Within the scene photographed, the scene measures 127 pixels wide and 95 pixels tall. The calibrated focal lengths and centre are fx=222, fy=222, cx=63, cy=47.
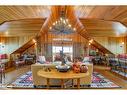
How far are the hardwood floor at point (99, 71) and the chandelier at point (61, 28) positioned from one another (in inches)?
28.5

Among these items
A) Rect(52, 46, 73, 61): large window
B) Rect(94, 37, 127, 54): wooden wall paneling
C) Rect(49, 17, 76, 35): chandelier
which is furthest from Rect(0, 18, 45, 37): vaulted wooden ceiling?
Rect(94, 37, 127, 54): wooden wall paneling

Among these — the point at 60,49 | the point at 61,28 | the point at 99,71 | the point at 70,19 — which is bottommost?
the point at 99,71

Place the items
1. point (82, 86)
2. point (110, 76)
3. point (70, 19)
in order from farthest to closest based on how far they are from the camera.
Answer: point (70, 19) → point (110, 76) → point (82, 86)

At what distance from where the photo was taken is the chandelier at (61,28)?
3654 mm

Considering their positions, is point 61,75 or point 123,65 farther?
point 123,65

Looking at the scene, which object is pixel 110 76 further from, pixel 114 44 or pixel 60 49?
pixel 60 49

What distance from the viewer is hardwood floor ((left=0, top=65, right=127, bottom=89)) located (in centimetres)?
350

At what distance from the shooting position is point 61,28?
3.73m

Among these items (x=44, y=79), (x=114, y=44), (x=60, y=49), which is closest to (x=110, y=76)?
(x=114, y=44)

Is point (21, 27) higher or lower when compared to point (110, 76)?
higher

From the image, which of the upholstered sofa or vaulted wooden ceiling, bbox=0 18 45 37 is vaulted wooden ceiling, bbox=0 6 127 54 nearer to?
vaulted wooden ceiling, bbox=0 18 45 37

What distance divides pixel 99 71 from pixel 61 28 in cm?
96
